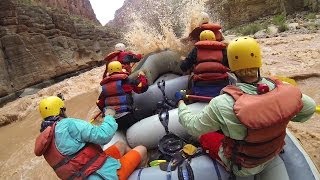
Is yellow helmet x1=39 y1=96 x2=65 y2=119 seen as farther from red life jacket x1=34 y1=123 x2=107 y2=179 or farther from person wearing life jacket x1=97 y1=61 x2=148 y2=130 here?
person wearing life jacket x1=97 y1=61 x2=148 y2=130

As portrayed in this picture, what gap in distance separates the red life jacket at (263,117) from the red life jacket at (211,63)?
1.57 metres

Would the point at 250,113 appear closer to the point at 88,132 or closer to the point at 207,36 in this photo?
the point at 88,132

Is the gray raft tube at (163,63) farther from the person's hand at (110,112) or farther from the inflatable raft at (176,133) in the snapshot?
the person's hand at (110,112)

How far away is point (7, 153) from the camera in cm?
559

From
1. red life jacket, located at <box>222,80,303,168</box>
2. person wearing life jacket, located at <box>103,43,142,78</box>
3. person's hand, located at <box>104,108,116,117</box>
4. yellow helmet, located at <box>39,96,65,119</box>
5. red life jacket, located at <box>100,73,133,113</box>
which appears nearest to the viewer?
red life jacket, located at <box>222,80,303,168</box>

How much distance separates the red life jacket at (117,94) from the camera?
404cm

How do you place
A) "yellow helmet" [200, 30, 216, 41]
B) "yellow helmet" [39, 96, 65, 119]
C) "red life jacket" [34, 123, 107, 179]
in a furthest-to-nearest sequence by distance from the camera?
"yellow helmet" [200, 30, 216, 41], "yellow helmet" [39, 96, 65, 119], "red life jacket" [34, 123, 107, 179]

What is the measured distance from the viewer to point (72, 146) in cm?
259

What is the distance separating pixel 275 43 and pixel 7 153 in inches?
250


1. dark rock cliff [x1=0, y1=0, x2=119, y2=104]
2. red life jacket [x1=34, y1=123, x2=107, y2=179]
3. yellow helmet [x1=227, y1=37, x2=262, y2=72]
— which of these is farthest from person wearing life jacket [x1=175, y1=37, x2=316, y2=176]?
dark rock cliff [x1=0, y1=0, x2=119, y2=104]

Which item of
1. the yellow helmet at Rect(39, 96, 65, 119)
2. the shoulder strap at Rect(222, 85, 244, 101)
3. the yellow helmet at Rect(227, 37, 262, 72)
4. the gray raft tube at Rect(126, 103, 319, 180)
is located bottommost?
the gray raft tube at Rect(126, 103, 319, 180)

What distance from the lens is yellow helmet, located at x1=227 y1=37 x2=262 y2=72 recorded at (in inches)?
84.1

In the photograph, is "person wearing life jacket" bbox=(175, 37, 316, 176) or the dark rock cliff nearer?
"person wearing life jacket" bbox=(175, 37, 316, 176)

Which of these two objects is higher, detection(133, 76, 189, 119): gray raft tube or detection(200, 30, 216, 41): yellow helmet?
detection(200, 30, 216, 41): yellow helmet
